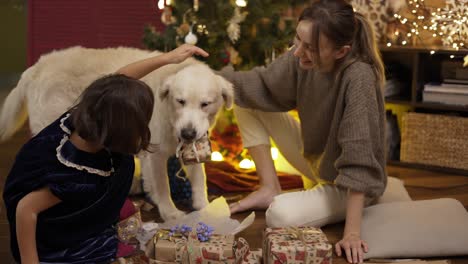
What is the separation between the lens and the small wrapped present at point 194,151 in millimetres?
2330

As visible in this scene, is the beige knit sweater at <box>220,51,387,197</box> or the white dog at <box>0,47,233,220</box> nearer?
the beige knit sweater at <box>220,51,387,197</box>

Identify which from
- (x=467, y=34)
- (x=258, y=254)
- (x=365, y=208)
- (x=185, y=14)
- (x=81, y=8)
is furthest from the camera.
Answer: (x=81, y=8)

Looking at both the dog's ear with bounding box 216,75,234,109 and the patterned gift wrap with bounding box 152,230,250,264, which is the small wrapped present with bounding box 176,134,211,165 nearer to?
the dog's ear with bounding box 216,75,234,109

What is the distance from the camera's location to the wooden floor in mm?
2271

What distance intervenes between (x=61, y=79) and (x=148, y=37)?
0.92 meters

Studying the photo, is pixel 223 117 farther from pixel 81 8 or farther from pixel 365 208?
pixel 81 8

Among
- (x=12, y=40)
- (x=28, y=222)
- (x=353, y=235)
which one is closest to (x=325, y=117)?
(x=353, y=235)

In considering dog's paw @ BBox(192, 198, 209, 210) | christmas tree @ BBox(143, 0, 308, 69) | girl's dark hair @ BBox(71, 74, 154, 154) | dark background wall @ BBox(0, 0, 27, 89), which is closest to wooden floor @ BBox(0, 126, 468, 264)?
dog's paw @ BBox(192, 198, 209, 210)

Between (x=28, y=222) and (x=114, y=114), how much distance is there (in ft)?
1.20

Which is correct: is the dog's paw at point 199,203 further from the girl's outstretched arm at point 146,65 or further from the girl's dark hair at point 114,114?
the girl's dark hair at point 114,114

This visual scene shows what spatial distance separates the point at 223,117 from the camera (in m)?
3.44

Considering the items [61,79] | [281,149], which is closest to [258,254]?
[281,149]

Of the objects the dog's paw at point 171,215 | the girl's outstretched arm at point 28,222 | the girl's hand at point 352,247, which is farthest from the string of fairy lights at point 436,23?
the girl's outstretched arm at point 28,222

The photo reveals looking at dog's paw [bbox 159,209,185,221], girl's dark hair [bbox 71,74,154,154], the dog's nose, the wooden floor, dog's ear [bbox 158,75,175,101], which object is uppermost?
girl's dark hair [bbox 71,74,154,154]
